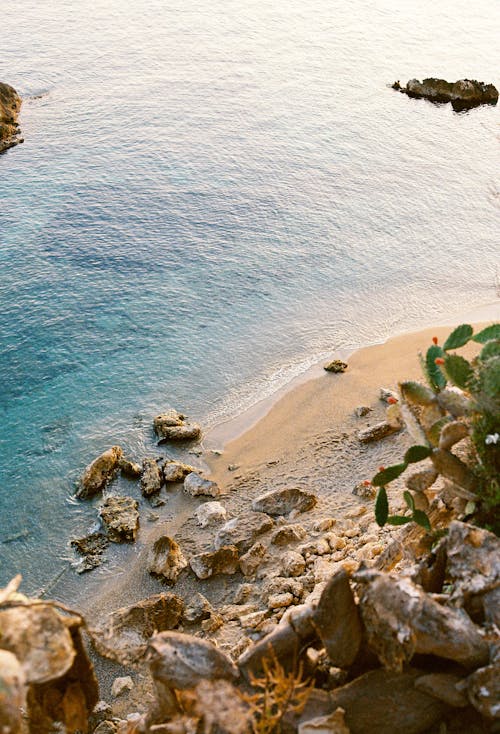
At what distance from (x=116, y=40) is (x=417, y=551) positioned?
55445mm

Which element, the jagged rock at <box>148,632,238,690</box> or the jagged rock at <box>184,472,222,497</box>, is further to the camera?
the jagged rock at <box>184,472,222,497</box>

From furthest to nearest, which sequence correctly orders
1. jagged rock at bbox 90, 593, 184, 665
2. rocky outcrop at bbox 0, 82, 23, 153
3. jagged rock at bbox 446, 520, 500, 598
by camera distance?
rocky outcrop at bbox 0, 82, 23, 153 → jagged rock at bbox 90, 593, 184, 665 → jagged rock at bbox 446, 520, 500, 598

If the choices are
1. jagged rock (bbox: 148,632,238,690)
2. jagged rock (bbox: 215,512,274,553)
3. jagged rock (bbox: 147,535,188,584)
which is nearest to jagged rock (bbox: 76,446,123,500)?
jagged rock (bbox: 147,535,188,584)

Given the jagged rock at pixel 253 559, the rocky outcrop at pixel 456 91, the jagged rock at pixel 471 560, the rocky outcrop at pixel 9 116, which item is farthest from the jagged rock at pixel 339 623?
the rocky outcrop at pixel 456 91

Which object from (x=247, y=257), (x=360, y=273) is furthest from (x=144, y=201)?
(x=360, y=273)

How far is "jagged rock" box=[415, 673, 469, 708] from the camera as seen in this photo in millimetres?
7613

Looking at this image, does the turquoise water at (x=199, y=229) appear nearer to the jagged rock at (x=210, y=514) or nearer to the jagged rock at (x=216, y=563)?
the jagged rock at (x=210, y=514)

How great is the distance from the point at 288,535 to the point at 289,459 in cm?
369

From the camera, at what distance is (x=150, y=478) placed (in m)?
→ 17.9

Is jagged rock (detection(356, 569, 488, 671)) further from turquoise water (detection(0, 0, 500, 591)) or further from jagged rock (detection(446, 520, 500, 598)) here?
turquoise water (detection(0, 0, 500, 591))

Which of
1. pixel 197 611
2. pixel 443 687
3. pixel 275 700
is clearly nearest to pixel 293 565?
pixel 197 611

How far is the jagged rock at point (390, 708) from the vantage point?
25.3 feet

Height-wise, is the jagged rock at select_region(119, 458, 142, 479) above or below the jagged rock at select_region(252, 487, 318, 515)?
below

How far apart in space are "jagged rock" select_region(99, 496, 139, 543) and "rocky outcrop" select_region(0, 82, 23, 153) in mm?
27654
